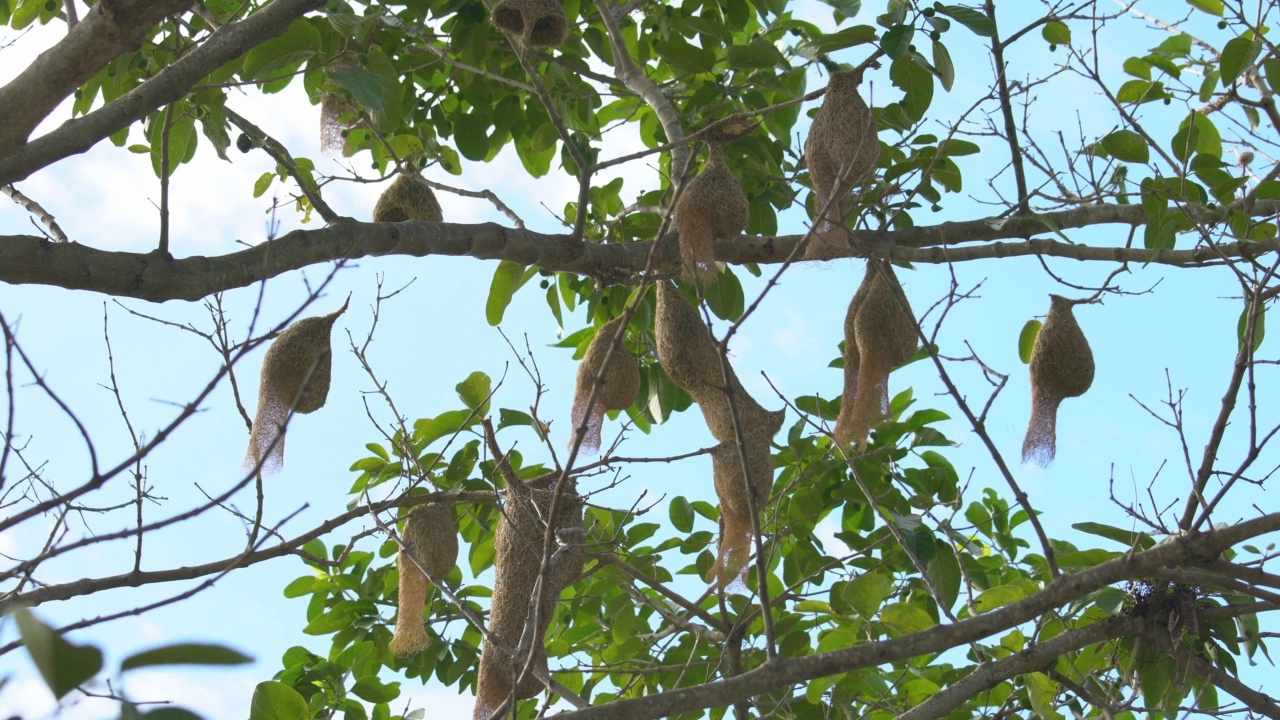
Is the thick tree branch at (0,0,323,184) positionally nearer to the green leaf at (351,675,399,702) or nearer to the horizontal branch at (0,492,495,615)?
the horizontal branch at (0,492,495,615)

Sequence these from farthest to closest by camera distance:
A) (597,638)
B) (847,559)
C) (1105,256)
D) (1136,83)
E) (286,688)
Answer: (597,638), (1136,83), (847,559), (286,688), (1105,256)

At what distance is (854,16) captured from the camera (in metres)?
2.44

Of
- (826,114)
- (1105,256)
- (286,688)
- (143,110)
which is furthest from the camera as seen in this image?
(286,688)

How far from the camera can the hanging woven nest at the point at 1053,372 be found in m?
2.23

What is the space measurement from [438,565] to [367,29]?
123 cm

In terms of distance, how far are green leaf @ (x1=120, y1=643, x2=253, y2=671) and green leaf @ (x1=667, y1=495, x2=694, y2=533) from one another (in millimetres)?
2613

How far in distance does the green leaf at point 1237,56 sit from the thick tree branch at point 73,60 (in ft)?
7.36

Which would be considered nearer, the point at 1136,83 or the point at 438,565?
the point at 438,565

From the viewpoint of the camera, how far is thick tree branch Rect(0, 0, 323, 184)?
1.69 m

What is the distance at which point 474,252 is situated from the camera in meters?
2.26

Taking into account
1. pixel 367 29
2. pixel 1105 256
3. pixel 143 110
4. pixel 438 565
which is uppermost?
pixel 367 29

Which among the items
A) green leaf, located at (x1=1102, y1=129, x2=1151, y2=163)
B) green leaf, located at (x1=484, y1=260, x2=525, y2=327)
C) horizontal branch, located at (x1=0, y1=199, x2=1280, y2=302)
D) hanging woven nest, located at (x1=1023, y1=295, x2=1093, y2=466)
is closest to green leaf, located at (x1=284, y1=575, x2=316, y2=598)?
green leaf, located at (x1=484, y1=260, x2=525, y2=327)

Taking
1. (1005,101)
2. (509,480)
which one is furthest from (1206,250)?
(509,480)

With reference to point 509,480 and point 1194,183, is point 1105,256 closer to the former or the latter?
point 1194,183
